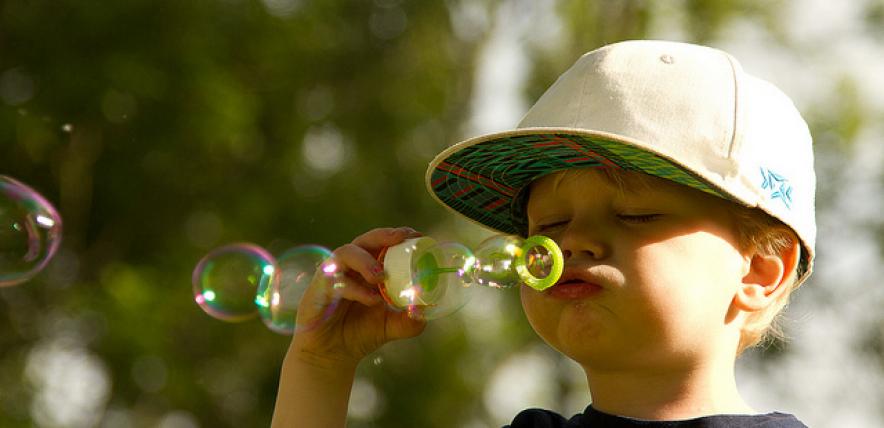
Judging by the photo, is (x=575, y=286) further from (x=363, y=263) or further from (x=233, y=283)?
(x=233, y=283)

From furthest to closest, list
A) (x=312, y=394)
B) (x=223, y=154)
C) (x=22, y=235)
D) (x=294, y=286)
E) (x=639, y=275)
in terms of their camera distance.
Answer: (x=223, y=154) → (x=22, y=235) → (x=294, y=286) → (x=312, y=394) → (x=639, y=275)

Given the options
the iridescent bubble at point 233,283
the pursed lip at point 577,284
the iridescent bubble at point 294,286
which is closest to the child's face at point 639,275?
the pursed lip at point 577,284

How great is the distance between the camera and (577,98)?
2176 millimetres

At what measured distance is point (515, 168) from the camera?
2.32 m

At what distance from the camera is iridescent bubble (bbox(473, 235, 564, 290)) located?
6.79ft

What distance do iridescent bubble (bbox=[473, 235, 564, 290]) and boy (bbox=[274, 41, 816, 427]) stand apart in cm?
4

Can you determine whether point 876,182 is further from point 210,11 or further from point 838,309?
point 210,11

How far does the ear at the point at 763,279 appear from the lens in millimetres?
2227

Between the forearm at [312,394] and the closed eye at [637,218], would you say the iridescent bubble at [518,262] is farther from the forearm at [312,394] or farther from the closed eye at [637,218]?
the forearm at [312,394]

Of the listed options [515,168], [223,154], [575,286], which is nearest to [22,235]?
[515,168]

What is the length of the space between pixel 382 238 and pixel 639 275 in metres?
0.52

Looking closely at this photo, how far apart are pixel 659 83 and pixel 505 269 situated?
412 millimetres

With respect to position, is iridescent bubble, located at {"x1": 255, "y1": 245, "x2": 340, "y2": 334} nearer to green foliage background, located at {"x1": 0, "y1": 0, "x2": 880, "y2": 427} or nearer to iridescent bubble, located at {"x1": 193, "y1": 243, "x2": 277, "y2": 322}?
iridescent bubble, located at {"x1": 193, "y1": 243, "x2": 277, "y2": 322}

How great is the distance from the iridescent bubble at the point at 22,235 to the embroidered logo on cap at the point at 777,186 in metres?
1.96
